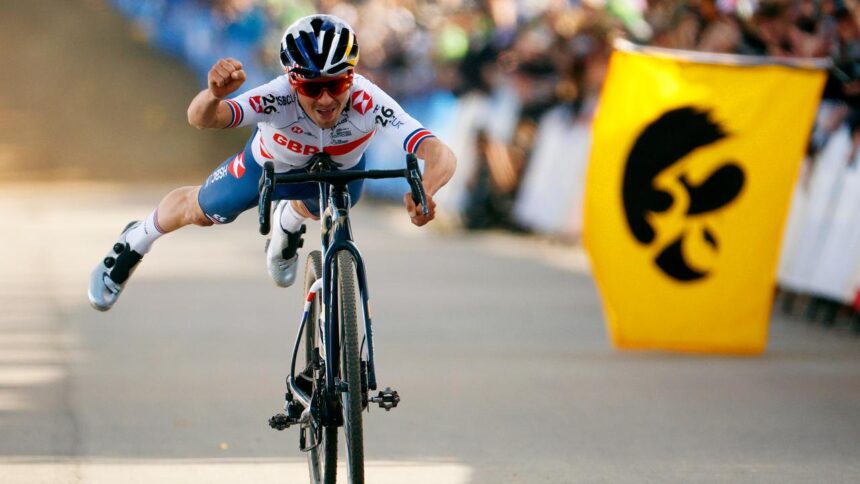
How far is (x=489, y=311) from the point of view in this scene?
12.7 m

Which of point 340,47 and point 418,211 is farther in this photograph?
point 340,47

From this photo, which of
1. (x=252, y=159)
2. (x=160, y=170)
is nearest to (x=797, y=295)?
(x=252, y=159)

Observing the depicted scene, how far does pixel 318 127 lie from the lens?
21.2ft

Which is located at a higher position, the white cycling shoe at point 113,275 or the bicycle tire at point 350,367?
the white cycling shoe at point 113,275

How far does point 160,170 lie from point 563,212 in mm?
15993

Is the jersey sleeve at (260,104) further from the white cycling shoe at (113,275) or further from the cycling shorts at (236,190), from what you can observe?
the white cycling shoe at (113,275)

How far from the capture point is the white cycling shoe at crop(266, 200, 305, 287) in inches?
294

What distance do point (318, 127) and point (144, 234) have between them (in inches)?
52.6

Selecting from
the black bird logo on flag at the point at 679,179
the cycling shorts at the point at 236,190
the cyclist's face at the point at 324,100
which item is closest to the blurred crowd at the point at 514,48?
the black bird logo on flag at the point at 679,179

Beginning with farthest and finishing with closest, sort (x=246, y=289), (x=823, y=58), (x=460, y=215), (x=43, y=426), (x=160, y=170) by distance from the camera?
(x=160, y=170), (x=460, y=215), (x=246, y=289), (x=823, y=58), (x=43, y=426)

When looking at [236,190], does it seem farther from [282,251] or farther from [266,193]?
[266,193]

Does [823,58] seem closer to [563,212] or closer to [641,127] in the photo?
[641,127]

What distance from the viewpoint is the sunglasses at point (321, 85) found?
241 inches

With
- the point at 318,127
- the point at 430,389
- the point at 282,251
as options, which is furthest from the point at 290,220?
the point at 430,389
